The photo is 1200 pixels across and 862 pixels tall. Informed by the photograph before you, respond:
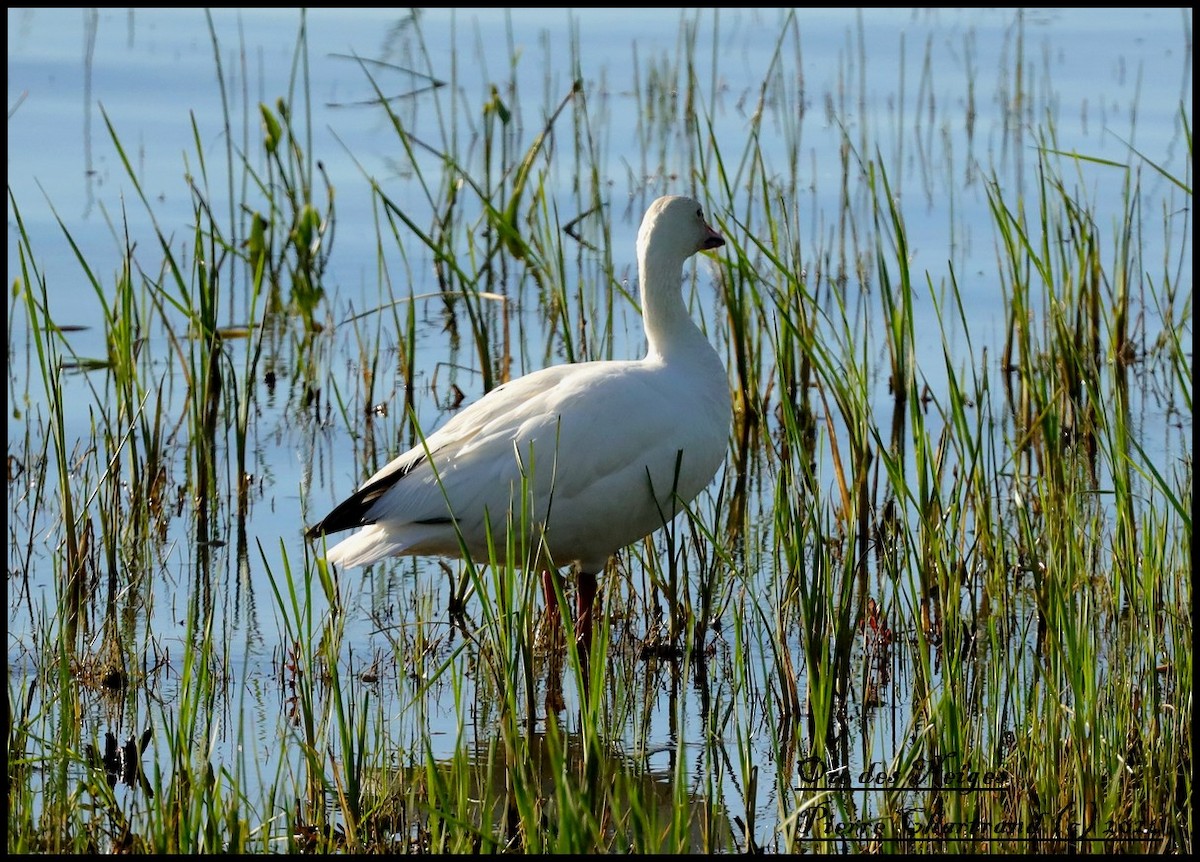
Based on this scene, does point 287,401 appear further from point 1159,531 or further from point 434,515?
point 1159,531

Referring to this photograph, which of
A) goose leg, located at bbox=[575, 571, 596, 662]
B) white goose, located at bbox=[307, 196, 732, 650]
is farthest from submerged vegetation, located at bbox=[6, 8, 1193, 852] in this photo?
white goose, located at bbox=[307, 196, 732, 650]

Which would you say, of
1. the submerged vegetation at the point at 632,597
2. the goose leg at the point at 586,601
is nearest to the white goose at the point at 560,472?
the goose leg at the point at 586,601

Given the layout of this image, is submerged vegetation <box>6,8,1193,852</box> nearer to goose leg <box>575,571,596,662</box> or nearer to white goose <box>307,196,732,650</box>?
goose leg <box>575,571,596,662</box>

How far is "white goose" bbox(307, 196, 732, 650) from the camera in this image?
489 centimetres

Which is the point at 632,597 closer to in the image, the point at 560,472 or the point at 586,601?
the point at 586,601

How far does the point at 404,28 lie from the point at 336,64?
0.62 m

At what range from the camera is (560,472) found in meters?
4.94

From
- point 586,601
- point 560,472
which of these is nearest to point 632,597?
point 586,601

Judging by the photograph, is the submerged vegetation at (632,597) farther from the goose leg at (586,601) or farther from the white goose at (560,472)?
the white goose at (560,472)

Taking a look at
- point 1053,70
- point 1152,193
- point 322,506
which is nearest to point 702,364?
point 322,506

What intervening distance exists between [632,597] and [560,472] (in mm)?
527

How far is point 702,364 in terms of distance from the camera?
5418mm

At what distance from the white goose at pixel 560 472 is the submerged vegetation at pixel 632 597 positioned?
21 centimetres

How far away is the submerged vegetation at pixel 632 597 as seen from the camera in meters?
3.63
